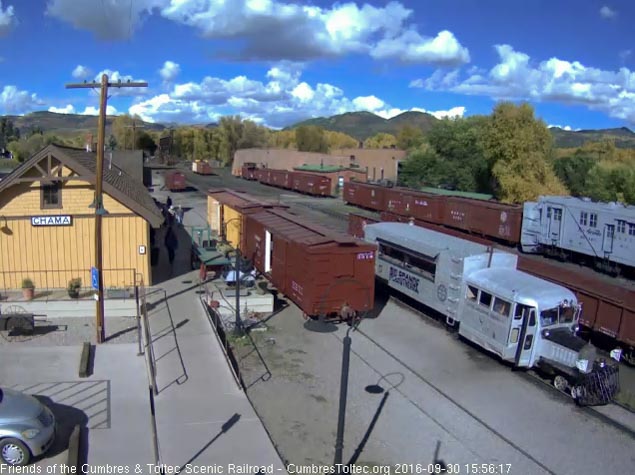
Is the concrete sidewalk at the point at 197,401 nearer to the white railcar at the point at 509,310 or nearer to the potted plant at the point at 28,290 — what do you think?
the potted plant at the point at 28,290

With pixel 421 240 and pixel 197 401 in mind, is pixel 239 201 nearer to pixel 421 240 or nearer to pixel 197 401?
pixel 421 240

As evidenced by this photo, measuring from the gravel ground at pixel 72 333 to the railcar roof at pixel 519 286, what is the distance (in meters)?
11.1

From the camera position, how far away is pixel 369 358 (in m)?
17.5

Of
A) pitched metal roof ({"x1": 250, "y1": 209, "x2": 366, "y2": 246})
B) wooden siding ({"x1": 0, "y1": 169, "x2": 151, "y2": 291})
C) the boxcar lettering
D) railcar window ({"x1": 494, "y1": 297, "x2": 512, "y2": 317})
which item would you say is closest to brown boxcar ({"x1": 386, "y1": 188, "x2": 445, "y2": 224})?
pitched metal roof ({"x1": 250, "y1": 209, "x2": 366, "y2": 246})

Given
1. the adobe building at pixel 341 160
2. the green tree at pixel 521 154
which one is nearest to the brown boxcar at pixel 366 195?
the green tree at pixel 521 154

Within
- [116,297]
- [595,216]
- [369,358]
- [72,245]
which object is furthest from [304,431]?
[595,216]

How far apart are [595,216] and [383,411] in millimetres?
21697

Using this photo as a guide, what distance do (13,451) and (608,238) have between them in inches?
1116

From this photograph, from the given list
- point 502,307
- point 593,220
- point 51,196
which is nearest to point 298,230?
point 502,307

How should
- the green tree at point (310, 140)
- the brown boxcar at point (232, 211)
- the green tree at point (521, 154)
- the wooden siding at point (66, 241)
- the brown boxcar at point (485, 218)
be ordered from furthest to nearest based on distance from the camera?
the green tree at point (310, 140) < the green tree at point (521, 154) < the brown boxcar at point (485, 218) < the brown boxcar at point (232, 211) < the wooden siding at point (66, 241)

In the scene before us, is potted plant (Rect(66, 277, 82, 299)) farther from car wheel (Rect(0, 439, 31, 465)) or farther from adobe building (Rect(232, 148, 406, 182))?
adobe building (Rect(232, 148, 406, 182))

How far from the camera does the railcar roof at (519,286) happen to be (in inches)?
625

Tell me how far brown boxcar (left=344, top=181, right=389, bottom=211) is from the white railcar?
30.9 m

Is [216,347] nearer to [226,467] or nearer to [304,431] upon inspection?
[304,431]
